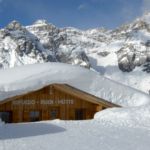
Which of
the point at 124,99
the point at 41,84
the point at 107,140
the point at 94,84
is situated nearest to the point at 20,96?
the point at 41,84

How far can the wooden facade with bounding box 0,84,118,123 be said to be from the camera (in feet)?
53.5

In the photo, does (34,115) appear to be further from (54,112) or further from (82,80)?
(82,80)

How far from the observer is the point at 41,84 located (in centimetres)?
1548

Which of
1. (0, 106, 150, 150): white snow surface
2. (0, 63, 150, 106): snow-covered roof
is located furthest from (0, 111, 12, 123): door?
(0, 106, 150, 150): white snow surface

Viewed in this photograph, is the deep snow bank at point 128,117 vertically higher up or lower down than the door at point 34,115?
higher up

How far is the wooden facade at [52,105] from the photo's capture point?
16.3m

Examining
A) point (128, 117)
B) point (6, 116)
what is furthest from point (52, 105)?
point (128, 117)

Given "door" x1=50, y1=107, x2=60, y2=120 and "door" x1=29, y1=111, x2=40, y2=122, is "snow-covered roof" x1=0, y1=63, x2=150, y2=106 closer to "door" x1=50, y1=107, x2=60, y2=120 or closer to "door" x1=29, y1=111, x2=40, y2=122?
"door" x1=50, y1=107, x2=60, y2=120

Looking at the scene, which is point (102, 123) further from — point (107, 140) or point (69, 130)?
point (107, 140)

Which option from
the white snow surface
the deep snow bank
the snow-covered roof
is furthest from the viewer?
the snow-covered roof

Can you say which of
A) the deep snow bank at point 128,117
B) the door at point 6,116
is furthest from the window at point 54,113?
the deep snow bank at point 128,117

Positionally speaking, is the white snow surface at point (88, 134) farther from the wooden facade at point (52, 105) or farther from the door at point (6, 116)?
the door at point (6, 116)

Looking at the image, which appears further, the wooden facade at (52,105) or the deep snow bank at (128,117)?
the wooden facade at (52,105)

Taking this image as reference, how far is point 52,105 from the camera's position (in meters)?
17.0
